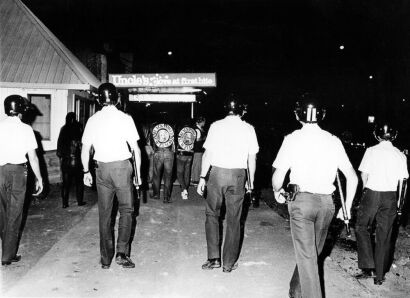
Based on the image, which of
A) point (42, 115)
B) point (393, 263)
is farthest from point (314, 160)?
point (42, 115)

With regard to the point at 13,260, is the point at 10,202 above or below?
above

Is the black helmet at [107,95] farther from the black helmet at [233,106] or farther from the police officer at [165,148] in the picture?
the police officer at [165,148]

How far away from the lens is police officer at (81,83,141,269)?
15.0 feet

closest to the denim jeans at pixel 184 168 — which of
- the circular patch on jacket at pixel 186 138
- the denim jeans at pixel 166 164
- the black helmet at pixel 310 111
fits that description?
the circular patch on jacket at pixel 186 138

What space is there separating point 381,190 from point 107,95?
3.55 meters

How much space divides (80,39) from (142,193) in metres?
8.90

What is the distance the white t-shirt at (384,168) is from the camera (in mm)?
4516

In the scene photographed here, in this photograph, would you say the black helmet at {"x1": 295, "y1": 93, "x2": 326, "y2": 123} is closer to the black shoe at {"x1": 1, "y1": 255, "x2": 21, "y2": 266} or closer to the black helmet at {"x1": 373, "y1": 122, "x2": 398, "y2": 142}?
the black helmet at {"x1": 373, "y1": 122, "x2": 398, "y2": 142}

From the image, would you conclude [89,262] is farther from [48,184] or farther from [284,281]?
[48,184]

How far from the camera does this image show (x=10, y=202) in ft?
15.5

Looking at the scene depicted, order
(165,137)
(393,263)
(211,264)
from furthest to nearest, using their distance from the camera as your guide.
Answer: (165,137) < (393,263) < (211,264)

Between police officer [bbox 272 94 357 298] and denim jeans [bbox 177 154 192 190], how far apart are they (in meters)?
5.64

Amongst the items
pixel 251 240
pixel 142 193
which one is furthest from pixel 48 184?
pixel 251 240

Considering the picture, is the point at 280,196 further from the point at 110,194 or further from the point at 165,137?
the point at 165,137
